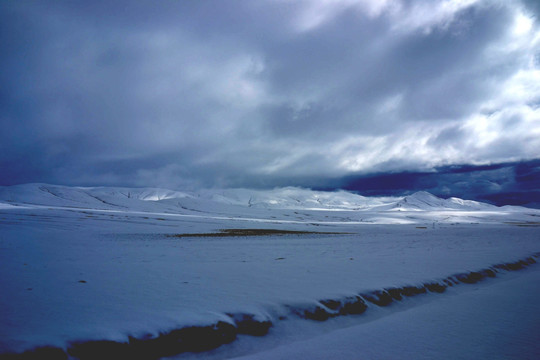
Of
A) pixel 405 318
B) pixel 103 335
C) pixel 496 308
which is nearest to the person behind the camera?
pixel 103 335

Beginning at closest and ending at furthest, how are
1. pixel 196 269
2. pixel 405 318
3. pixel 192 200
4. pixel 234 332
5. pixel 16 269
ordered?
pixel 234 332, pixel 405 318, pixel 16 269, pixel 196 269, pixel 192 200

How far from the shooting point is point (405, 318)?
5434mm

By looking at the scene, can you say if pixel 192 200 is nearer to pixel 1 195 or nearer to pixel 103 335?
pixel 1 195

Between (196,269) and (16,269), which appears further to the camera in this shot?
(196,269)

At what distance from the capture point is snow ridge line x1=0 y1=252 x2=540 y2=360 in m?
3.55

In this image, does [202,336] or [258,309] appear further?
[258,309]

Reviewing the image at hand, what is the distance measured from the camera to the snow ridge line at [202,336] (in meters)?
3.55

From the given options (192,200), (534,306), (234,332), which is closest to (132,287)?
(234,332)

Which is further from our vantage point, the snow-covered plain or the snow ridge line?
the snow-covered plain

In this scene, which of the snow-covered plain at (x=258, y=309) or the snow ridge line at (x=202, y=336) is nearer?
the snow ridge line at (x=202, y=336)

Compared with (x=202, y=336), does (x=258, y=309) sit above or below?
above

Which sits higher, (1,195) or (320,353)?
(1,195)

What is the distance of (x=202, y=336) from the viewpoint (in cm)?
427

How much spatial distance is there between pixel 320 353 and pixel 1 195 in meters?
151
